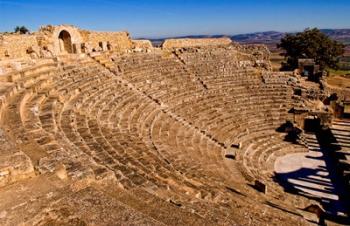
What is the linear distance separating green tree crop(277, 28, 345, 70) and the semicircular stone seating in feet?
55.0

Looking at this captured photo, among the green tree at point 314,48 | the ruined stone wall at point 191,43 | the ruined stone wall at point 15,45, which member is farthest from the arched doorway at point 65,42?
the green tree at point 314,48

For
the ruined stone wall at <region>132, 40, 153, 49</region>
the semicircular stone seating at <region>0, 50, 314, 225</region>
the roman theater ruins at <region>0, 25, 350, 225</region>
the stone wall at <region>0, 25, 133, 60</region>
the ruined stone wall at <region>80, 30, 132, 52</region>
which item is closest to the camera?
the roman theater ruins at <region>0, 25, 350, 225</region>

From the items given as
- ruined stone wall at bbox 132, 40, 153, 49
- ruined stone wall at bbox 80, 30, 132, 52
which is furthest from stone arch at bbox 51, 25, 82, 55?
ruined stone wall at bbox 132, 40, 153, 49

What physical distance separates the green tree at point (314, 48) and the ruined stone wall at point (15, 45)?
27686 millimetres

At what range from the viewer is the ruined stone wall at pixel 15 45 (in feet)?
45.8

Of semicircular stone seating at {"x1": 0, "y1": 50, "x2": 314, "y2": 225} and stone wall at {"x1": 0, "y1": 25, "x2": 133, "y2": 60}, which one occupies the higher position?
stone wall at {"x1": 0, "y1": 25, "x2": 133, "y2": 60}

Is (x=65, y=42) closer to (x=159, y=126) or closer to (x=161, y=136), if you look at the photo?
(x=159, y=126)

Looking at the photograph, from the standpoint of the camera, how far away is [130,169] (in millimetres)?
6227

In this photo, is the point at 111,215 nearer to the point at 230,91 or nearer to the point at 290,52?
the point at 230,91

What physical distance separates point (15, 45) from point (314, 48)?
31.3 meters

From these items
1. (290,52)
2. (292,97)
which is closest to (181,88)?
(292,97)

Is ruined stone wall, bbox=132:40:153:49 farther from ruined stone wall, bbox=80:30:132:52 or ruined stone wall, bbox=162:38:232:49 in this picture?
ruined stone wall, bbox=162:38:232:49

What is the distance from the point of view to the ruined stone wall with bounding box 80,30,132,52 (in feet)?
65.3

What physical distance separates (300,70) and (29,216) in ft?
75.1
